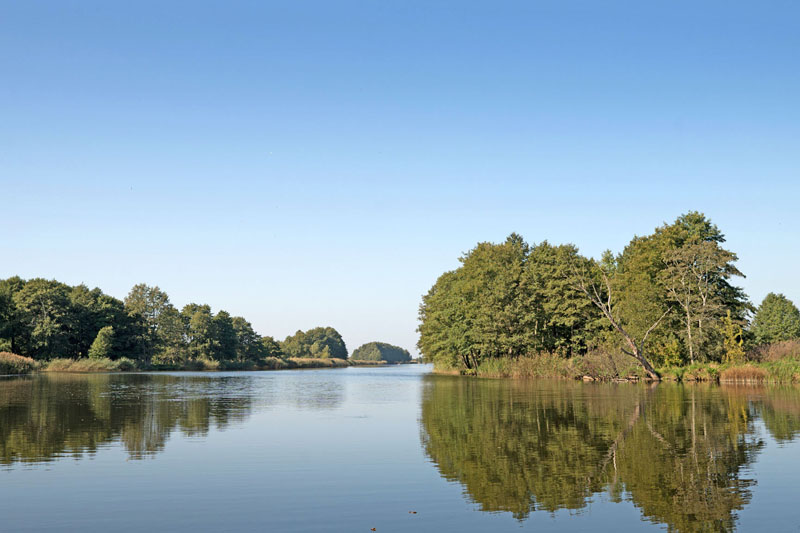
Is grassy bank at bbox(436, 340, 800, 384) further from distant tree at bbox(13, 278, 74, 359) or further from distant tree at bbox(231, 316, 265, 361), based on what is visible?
distant tree at bbox(231, 316, 265, 361)

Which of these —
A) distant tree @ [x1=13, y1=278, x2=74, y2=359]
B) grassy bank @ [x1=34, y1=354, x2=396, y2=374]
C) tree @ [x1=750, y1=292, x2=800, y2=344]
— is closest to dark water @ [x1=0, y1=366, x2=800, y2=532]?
grassy bank @ [x1=34, y1=354, x2=396, y2=374]

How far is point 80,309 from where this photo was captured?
129500 mm

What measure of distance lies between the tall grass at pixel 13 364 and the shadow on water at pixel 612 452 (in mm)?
76562

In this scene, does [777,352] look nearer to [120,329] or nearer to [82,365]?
[82,365]

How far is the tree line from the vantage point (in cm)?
6362

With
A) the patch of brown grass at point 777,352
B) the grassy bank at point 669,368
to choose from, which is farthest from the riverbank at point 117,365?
the patch of brown grass at point 777,352

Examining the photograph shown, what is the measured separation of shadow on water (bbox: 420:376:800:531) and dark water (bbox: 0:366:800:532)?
69mm

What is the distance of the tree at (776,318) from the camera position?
428 feet

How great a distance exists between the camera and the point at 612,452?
61.3 feet

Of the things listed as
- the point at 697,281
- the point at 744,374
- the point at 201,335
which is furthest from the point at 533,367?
the point at 201,335

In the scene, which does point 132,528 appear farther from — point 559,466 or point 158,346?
point 158,346

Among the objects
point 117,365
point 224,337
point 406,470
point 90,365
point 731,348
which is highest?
point 224,337

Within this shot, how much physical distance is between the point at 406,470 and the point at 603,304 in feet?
184

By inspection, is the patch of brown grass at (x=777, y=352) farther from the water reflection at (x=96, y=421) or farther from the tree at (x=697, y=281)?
the water reflection at (x=96, y=421)
